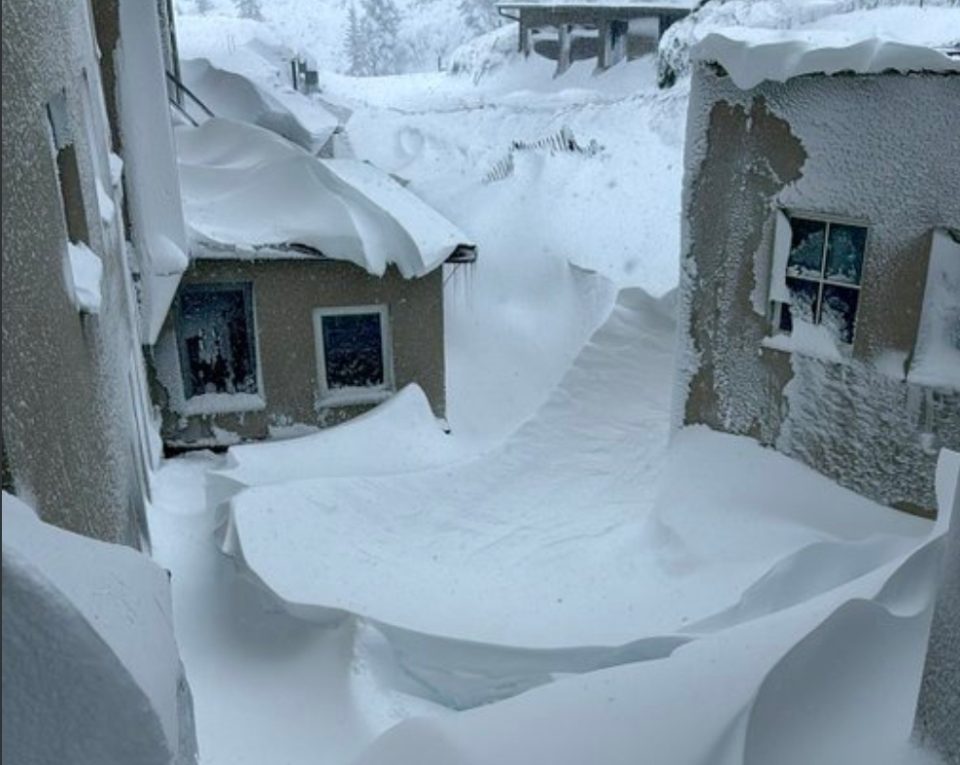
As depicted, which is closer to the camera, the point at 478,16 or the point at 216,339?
the point at 216,339

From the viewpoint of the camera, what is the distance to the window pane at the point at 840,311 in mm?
6338

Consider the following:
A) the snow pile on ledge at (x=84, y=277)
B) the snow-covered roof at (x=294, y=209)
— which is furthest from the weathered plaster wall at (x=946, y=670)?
the snow-covered roof at (x=294, y=209)

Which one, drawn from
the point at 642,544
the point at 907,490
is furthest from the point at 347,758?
the point at 907,490

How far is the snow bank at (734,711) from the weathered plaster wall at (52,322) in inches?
61.3

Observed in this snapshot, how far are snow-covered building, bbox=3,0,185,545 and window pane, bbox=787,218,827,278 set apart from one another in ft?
14.6

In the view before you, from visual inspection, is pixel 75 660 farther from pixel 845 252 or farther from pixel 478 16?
pixel 478 16

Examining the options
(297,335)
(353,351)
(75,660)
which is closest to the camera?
(75,660)

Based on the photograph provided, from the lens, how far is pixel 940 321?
6.00 m

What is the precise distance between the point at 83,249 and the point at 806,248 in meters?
4.55

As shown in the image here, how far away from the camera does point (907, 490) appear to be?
6281 mm

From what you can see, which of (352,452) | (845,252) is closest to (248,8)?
(352,452)

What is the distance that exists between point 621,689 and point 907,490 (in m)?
3.95

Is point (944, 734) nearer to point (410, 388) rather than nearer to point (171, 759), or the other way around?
point (171, 759)

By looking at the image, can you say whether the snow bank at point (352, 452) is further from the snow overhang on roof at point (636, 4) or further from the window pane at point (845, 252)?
the snow overhang on roof at point (636, 4)
